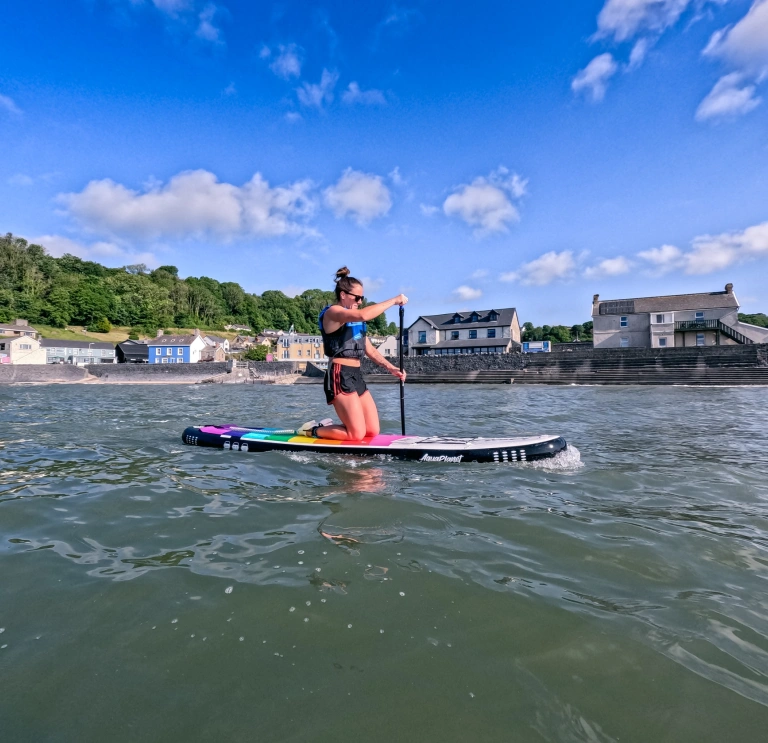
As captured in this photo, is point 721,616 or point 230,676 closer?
point 230,676

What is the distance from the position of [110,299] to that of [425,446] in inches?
4835

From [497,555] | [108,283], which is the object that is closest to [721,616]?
[497,555]

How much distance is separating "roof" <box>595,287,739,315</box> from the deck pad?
2093 inches

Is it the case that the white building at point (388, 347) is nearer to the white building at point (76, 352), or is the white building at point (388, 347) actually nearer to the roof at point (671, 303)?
the roof at point (671, 303)

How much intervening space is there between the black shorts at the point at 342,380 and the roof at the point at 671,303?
178 ft

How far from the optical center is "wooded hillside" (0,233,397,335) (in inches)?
3831

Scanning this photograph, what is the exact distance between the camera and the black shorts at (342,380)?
20.7 feet

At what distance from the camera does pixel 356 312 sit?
19.0ft

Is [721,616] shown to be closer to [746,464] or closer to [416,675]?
[416,675]

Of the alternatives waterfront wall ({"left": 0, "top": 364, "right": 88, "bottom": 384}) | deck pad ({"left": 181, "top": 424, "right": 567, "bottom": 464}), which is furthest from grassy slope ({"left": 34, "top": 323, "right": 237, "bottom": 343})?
deck pad ({"left": 181, "top": 424, "right": 567, "bottom": 464})

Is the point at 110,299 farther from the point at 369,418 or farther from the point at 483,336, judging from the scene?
the point at 369,418

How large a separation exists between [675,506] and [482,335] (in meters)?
58.9

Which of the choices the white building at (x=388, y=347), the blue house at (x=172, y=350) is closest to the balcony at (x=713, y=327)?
the white building at (x=388, y=347)

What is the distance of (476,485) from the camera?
511 centimetres
